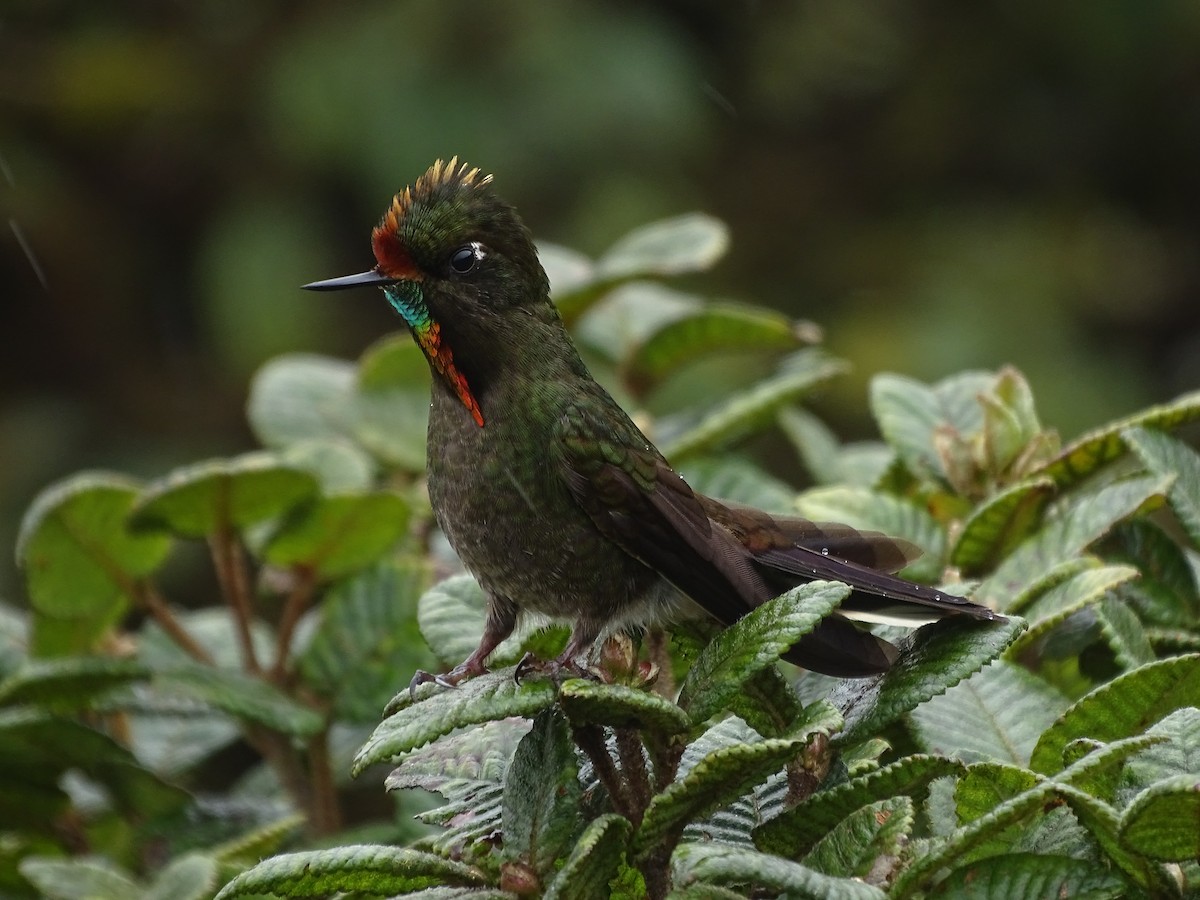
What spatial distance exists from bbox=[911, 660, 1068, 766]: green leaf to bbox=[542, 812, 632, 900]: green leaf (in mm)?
511

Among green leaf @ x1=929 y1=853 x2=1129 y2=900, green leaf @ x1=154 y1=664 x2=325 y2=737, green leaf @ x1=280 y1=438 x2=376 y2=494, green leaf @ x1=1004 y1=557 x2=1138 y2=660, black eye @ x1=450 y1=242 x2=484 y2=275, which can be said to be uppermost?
black eye @ x1=450 y1=242 x2=484 y2=275

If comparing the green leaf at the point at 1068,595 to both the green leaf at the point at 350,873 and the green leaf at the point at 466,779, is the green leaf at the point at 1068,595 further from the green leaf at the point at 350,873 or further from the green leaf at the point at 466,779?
the green leaf at the point at 350,873

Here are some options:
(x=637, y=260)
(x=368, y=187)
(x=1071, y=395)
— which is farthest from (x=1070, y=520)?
(x=368, y=187)

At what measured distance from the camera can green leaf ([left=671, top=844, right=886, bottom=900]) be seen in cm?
138

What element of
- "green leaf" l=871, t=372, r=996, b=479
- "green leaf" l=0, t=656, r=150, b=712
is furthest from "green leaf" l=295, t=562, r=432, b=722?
"green leaf" l=871, t=372, r=996, b=479

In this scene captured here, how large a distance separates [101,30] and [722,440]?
7.03 meters

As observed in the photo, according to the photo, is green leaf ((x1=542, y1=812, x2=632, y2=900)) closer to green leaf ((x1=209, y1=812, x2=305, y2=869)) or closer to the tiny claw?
the tiny claw

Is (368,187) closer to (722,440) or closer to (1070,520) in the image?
(722,440)

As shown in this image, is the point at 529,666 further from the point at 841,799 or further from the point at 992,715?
the point at 992,715

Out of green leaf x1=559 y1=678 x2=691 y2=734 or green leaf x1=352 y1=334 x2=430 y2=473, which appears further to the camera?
green leaf x1=352 y1=334 x2=430 y2=473

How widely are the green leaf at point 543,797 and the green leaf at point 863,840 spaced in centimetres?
25

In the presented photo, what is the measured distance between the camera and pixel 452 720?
62.4 inches

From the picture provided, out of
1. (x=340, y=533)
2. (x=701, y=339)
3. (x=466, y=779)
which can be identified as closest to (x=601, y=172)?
(x=701, y=339)

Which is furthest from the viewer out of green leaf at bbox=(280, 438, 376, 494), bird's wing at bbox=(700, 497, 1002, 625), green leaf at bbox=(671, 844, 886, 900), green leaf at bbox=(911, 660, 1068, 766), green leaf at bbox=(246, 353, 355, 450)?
green leaf at bbox=(246, 353, 355, 450)
